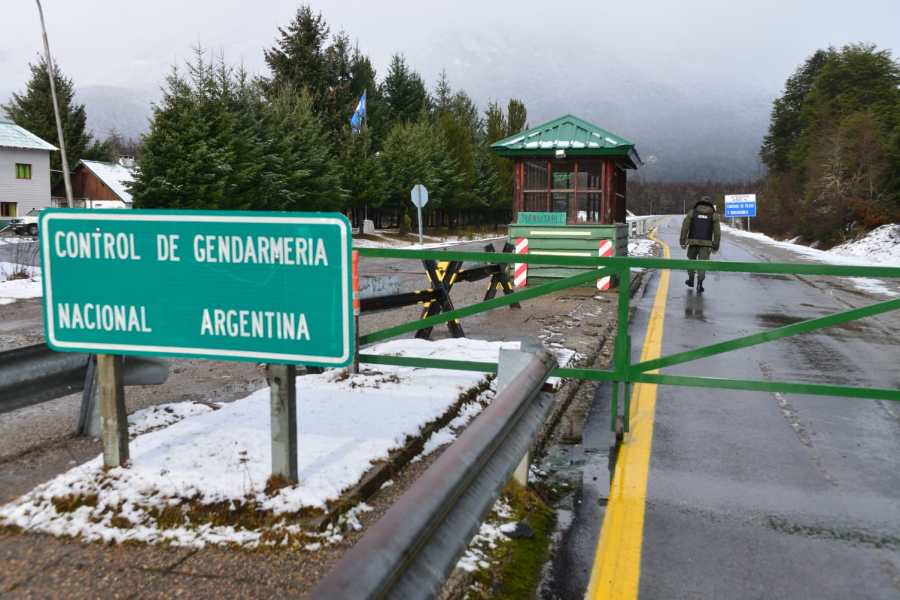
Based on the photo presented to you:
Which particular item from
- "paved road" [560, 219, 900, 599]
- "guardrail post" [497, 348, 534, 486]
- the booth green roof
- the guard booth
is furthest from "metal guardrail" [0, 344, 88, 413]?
the booth green roof

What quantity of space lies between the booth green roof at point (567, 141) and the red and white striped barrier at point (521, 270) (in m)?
1.97

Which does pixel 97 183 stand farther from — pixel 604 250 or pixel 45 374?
pixel 45 374

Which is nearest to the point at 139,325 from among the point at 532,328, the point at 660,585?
the point at 660,585

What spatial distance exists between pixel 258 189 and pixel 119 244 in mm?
33273

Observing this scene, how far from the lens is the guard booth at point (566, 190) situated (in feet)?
54.1

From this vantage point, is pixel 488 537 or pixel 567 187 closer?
pixel 488 537

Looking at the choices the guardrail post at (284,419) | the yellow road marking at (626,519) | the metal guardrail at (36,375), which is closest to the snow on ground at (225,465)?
the guardrail post at (284,419)

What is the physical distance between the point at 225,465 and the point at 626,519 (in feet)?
7.23

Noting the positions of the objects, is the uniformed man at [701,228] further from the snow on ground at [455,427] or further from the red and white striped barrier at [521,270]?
the snow on ground at [455,427]

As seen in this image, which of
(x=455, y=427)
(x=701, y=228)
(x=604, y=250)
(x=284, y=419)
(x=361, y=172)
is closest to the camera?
(x=284, y=419)

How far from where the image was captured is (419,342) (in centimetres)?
845

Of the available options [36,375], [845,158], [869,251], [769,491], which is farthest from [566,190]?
[845,158]

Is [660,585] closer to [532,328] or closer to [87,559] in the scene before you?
[87,559]

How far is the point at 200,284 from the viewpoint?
384 centimetres
